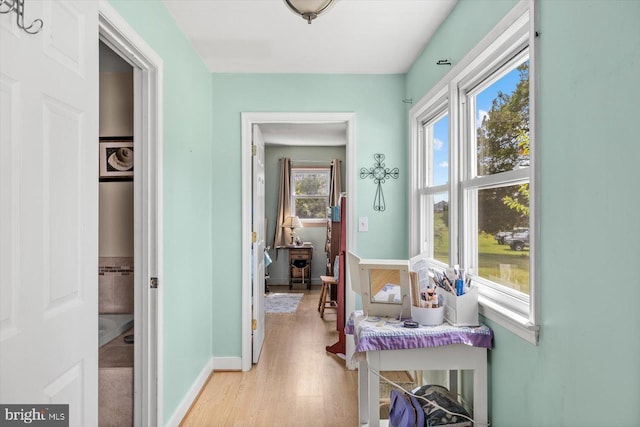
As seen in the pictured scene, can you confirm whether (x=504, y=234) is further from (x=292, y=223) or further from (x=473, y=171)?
(x=292, y=223)

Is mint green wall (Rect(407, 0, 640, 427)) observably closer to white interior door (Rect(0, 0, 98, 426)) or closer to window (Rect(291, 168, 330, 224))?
white interior door (Rect(0, 0, 98, 426))

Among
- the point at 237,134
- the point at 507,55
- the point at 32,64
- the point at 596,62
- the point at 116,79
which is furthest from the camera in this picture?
the point at 237,134

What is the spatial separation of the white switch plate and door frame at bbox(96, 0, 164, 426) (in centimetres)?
173

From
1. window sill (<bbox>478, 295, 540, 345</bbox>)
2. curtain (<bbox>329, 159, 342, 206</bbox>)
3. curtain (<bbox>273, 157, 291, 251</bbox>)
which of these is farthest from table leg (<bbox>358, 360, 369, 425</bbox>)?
curtain (<bbox>273, 157, 291, 251</bbox>)

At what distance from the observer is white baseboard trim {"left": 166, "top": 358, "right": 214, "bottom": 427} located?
2354 mm

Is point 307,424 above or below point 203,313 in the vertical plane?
below

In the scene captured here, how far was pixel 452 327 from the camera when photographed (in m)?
1.83

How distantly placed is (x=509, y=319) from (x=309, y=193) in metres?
5.50

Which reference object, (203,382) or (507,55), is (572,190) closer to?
(507,55)

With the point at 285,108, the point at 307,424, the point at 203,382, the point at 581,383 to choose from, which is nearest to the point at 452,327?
the point at 581,383

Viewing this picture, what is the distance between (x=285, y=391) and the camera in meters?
2.87

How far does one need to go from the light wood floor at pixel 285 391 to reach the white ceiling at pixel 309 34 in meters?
2.41

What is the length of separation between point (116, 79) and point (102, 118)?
27 cm

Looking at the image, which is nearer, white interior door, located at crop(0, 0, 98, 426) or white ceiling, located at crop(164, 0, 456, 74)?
white interior door, located at crop(0, 0, 98, 426)
